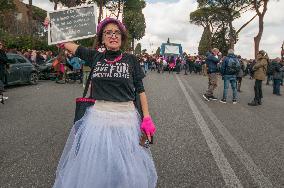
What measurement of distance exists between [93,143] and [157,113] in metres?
7.38

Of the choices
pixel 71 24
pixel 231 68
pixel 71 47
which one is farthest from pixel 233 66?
pixel 71 47

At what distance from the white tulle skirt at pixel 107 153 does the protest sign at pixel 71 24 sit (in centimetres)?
137

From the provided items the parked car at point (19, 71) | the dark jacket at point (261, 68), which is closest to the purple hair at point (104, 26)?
the dark jacket at point (261, 68)

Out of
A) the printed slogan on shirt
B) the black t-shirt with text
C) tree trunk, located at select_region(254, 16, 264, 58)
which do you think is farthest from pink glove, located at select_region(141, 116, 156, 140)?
tree trunk, located at select_region(254, 16, 264, 58)

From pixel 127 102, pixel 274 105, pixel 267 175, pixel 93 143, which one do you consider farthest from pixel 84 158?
pixel 274 105

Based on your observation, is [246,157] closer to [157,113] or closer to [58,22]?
[58,22]

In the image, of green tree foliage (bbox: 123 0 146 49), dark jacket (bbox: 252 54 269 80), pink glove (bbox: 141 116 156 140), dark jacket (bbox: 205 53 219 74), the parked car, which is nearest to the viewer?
pink glove (bbox: 141 116 156 140)

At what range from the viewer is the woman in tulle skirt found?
3.27 m

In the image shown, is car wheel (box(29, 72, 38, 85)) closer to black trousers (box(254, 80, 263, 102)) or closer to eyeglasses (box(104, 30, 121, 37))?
black trousers (box(254, 80, 263, 102))

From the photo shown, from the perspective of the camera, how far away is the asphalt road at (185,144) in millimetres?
5344

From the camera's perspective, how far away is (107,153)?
3.29 meters

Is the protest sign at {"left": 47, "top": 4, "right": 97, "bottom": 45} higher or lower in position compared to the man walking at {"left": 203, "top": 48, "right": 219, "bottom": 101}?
higher

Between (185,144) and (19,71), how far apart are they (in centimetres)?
1193

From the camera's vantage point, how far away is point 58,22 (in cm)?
482
